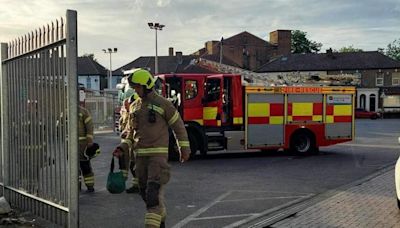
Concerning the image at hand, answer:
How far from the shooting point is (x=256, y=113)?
14.4 m

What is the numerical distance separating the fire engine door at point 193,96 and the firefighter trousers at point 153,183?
8.09m

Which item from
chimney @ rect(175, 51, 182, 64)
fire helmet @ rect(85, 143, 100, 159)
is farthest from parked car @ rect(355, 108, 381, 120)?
fire helmet @ rect(85, 143, 100, 159)

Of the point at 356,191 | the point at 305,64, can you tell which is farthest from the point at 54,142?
the point at 305,64

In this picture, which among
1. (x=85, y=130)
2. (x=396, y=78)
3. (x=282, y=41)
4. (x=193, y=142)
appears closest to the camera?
(x=85, y=130)

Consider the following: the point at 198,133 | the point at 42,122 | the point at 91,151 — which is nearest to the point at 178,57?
the point at 198,133

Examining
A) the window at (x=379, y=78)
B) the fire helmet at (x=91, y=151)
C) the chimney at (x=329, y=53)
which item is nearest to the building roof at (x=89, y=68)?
the chimney at (x=329, y=53)

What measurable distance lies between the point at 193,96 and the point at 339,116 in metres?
4.88

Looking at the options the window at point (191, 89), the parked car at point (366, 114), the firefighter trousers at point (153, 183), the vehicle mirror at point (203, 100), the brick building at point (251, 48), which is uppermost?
the brick building at point (251, 48)

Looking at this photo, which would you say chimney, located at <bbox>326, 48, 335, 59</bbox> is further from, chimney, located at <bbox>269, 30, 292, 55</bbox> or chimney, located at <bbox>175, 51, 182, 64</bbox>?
chimney, located at <bbox>175, 51, 182, 64</bbox>

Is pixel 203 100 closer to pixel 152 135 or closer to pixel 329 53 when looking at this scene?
pixel 152 135

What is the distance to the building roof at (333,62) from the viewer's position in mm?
60500

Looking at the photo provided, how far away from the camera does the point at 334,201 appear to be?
816 cm

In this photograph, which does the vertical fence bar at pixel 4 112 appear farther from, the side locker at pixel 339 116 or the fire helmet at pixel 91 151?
the side locker at pixel 339 116

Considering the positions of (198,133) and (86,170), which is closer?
(86,170)
